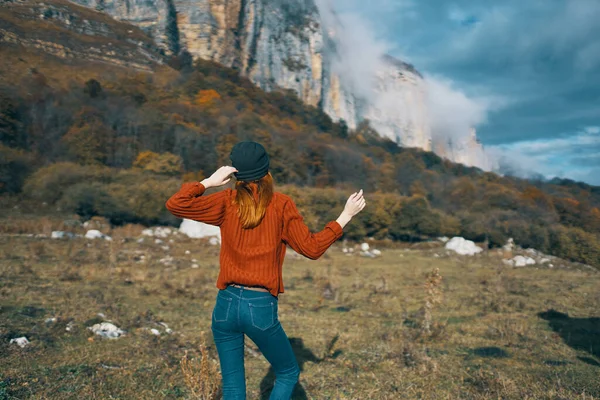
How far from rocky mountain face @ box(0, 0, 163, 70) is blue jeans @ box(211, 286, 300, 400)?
39.9 meters

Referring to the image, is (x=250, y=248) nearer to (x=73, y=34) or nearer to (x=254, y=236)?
(x=254, y=236)

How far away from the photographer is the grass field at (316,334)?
374cm

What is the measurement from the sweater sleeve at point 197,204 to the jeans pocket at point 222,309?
15.3 inches

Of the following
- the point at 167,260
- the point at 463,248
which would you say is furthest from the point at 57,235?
the point at 463,248

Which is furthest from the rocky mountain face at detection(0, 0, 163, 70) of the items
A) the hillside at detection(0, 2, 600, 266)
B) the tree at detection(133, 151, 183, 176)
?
the tree at detection(133, 151, 183, 176)

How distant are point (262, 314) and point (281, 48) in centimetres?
7591

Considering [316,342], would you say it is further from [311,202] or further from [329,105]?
[329,105]

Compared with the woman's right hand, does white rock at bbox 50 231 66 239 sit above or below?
below

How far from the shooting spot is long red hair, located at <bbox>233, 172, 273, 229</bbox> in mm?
1936

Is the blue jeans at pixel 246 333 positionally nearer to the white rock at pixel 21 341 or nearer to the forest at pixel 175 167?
the white rock at pixel 21 341

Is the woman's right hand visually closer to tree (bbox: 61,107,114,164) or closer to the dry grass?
the dry grass

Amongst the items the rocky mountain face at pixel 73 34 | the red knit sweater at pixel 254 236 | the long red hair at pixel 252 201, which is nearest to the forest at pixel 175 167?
the rocky mountain face at pixel 73 34

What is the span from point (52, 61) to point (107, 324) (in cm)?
3983

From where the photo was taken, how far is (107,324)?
507cm
